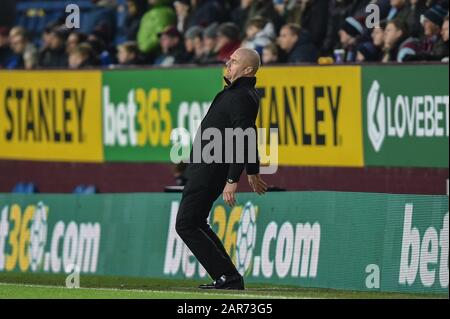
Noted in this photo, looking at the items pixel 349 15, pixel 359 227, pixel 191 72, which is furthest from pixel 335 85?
pixel 359 227

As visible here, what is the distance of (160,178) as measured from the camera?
2267 centimetres

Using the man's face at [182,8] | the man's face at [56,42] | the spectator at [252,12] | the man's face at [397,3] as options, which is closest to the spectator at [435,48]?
the man's face at [397,3]

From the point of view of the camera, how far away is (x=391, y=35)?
19266 mm

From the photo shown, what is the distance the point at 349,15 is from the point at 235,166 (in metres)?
7.23

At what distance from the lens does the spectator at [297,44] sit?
20641 millimetres

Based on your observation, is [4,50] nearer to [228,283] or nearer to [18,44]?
[18,44]

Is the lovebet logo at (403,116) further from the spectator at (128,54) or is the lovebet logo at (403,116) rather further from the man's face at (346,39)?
the spectator at (128,54)

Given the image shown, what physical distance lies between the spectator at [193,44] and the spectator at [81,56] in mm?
1683

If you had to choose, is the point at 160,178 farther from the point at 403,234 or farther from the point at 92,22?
the point at 403,234

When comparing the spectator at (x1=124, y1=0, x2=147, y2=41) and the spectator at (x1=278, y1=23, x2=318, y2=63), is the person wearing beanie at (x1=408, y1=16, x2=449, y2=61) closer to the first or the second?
the spectator at (x1=278, y1=23, x2=318, y2=63)

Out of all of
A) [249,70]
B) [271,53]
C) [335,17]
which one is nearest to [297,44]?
[271,53]

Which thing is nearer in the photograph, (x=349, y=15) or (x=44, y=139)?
(x=349, y=15)

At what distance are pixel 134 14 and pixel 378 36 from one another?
19.9 ft

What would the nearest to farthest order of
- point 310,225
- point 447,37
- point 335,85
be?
point 310,225
point 447,37
point 335,85
